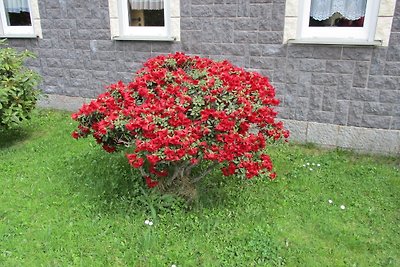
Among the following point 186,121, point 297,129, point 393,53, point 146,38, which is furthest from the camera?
point 146,38

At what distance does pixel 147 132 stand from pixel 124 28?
133 inches

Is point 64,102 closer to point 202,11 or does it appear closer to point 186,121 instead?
point 202,11

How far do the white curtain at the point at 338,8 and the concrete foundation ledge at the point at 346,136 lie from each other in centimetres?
134

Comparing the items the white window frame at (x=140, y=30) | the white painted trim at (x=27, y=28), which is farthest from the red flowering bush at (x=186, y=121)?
the white painted trim at (x=27, y=28)

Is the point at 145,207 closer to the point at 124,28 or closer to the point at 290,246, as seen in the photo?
the point at 290,246

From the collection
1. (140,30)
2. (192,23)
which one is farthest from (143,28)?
(192,23)

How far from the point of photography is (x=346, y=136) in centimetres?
466

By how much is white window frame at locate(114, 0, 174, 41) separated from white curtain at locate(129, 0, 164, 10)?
4.7 inches

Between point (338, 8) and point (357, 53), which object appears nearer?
point (357, 53)

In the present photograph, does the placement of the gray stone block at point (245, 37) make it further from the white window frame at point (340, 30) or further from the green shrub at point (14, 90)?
the green shrub at point (14, 90)

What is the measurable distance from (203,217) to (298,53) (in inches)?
99.5

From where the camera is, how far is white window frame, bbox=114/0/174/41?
208 inches

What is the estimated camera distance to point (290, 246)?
2871 mm

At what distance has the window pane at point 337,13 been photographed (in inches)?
172
